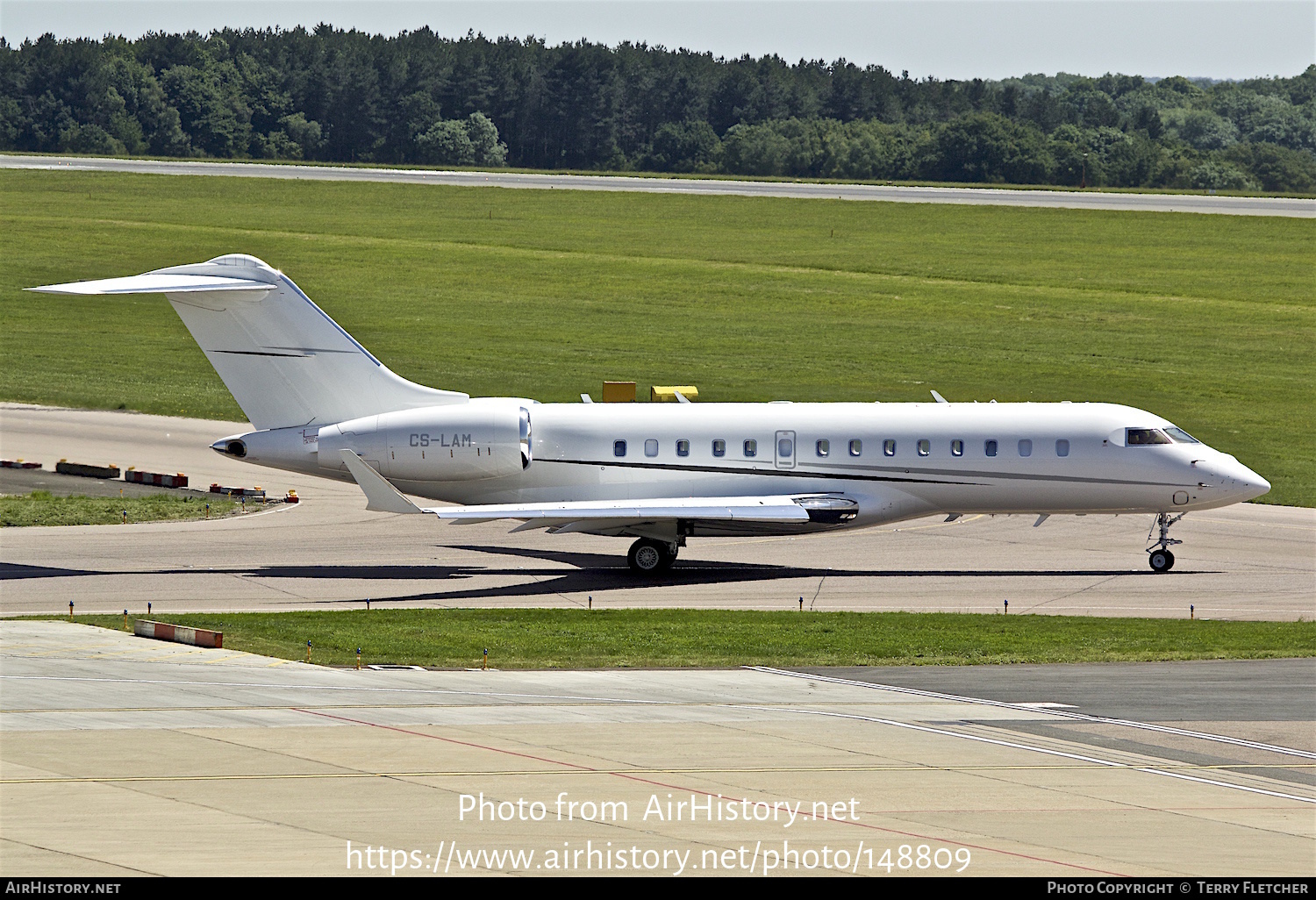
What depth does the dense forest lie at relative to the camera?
465 feet

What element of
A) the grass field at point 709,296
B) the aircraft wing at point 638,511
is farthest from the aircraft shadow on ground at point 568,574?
the grass field at point 709,296

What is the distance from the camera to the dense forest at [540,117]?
465 ft

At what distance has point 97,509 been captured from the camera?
139ft

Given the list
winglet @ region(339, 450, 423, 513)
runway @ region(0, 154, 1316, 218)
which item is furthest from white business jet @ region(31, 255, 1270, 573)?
runway @ region(0, 154, 1316, 218)

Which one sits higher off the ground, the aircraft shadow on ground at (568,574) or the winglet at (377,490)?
the winglet at (377,490)

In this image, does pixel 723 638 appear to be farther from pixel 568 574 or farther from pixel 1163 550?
pixel 1163 550

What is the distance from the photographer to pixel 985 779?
20172mm

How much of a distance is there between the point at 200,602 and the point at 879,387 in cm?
3537

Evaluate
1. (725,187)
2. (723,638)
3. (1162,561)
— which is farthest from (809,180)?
(723,638)

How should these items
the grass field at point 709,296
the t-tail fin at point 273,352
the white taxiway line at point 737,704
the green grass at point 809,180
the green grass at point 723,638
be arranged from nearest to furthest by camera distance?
the white taxiway line at point 737,704 < the green grass at point 723,638 < the t-tail fin at point 273,352 < the grass field at point 709,296 < the green grass at point 809,180

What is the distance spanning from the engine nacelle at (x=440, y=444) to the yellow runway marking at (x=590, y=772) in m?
17.1

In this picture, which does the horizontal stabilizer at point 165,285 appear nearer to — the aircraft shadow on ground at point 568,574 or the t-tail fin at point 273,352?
the t-tail fin at point 273,352

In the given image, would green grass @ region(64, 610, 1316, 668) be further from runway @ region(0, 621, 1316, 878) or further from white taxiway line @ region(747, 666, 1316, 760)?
runway @ region(0, 621, 1316, 878)
